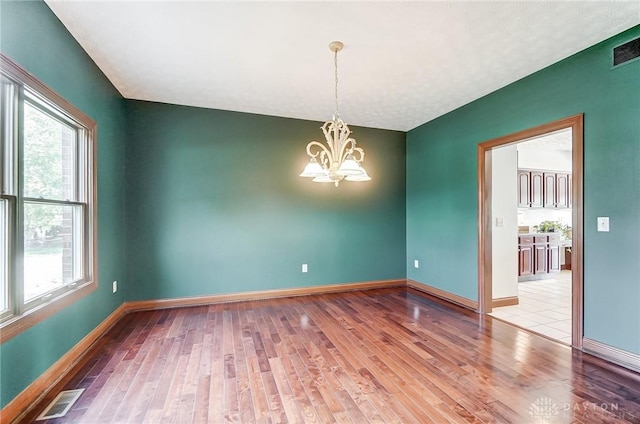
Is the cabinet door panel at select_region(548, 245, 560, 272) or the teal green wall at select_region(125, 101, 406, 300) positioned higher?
the teal green wall at select_region(125, 101, 406, 300)

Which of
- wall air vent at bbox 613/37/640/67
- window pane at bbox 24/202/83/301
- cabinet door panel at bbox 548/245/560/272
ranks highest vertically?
wall air vent at bbox 613/37/640/67

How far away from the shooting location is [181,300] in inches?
154

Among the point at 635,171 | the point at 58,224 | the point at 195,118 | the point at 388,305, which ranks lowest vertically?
the point at 388,305

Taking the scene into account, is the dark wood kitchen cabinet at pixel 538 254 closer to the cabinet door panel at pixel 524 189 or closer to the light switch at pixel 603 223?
the cabinet door panel at pixel 524 189

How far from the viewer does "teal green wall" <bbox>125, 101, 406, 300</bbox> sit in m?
3.83

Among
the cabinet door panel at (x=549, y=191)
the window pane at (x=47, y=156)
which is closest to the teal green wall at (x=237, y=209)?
the window pane at (x=47, y=156)

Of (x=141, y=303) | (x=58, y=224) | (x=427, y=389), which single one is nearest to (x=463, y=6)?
(x=427, y=389)

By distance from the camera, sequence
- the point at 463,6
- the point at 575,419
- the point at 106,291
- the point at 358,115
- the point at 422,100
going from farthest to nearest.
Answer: the point at 358,115 → the point at 422,100 → the point at 106,291 → the point at 463,6 → the point at 575,419

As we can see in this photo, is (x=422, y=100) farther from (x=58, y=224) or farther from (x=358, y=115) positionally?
(x=58, y=224)

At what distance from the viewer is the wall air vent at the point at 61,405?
1792 millimetres

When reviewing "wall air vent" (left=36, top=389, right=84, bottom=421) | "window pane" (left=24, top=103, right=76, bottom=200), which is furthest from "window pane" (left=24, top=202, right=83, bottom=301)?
"wall air vent" (left=36, top=389, right=84, bottom=421)

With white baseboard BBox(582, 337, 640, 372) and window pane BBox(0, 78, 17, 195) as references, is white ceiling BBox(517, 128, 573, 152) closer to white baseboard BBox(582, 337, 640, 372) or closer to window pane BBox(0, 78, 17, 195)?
white baseboard BBox(582, 337, 640, 372)

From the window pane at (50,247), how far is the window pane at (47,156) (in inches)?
5.0

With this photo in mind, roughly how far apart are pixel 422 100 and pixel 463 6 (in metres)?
1.73
